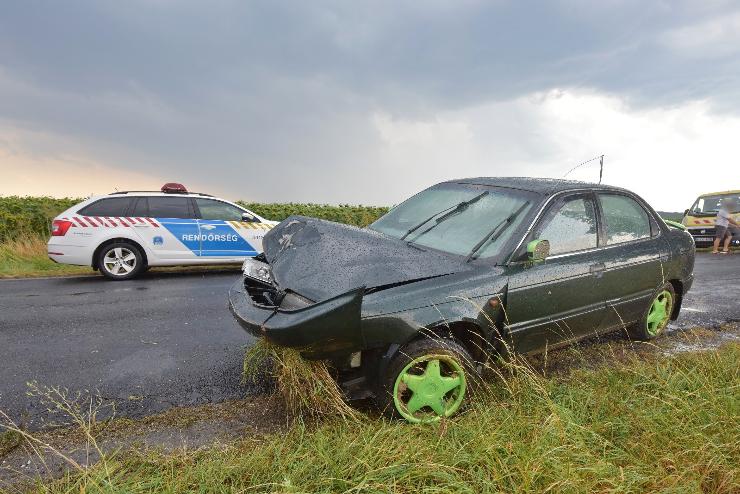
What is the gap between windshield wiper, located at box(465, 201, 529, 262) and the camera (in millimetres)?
3214

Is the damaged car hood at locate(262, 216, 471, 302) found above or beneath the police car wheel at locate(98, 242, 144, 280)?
above

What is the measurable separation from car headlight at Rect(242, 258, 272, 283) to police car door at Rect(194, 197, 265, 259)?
18.1 ft

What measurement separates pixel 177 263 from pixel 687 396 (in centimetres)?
792

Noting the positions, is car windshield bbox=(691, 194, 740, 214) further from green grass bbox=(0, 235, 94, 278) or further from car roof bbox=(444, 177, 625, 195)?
green grass bbox=(0, 235, 94, 278)

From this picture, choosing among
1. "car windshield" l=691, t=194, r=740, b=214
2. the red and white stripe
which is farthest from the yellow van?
the red and white stripe

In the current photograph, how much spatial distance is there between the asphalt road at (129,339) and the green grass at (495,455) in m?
1.04

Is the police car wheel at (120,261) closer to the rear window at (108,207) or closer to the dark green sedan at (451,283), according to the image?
the rear window at (108,207)

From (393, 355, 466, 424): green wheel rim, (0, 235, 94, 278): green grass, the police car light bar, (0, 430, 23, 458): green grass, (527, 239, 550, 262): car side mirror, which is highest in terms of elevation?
the police car light bar

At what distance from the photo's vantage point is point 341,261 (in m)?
2.97

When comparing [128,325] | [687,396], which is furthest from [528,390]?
[128,325]

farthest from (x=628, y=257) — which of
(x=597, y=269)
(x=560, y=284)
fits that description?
(x=560, y=284)

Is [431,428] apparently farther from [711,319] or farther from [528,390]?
[711,319]

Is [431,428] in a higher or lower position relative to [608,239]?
lower

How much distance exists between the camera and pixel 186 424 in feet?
9.36
